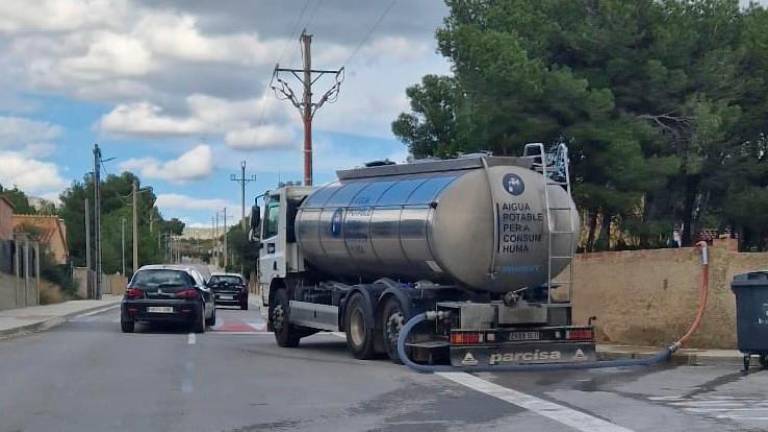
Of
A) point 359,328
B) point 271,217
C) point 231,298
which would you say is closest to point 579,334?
point 359,328

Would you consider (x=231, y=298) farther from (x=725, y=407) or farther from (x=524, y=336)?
(x=725, y=407)

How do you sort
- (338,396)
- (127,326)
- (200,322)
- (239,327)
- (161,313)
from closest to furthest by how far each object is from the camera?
(338,396) < (161,313) < (200,322) < (127,326) < (239,327)

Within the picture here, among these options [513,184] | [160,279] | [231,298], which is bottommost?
[231,298]

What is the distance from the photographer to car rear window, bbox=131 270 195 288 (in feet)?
81.3

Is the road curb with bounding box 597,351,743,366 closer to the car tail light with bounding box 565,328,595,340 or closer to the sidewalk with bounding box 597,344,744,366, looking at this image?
the sidewalk with bounding box 597,344,744,366

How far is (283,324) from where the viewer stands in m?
21.0

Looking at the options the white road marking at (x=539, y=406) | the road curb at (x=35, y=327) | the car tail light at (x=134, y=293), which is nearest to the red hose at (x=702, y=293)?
the white road marking at (x=539, y=406)

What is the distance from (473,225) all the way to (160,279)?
11.4 metres

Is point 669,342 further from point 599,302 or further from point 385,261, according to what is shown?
point 385,261

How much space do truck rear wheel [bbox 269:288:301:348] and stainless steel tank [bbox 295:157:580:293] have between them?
13.3 ft

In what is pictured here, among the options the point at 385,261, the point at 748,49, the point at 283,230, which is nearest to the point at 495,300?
the point at 385,261

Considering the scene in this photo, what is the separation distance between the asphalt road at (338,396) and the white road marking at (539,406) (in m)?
0.02

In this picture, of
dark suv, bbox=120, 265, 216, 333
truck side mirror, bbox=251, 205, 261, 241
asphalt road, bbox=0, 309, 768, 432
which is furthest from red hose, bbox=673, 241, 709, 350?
dark suv, bbox=120, 265, 216, 333

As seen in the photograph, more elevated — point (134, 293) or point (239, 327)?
point (134, 293)
